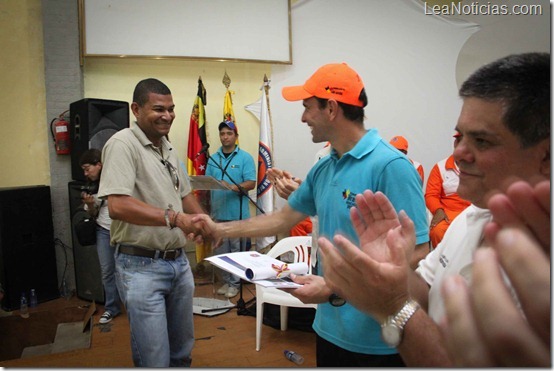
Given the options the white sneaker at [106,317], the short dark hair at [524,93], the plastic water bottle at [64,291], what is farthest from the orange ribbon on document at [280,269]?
the plastic water bottle at [64,291]

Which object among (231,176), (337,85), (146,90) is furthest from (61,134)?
(337,85)

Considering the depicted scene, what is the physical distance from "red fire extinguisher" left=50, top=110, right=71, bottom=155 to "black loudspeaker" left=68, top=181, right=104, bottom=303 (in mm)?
333

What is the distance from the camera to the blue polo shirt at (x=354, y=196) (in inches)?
43.7

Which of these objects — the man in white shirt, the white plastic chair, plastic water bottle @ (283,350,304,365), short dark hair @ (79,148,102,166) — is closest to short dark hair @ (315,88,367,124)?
the man in white shirt

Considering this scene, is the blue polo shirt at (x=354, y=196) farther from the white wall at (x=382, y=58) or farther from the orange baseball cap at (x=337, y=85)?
the white wall at (x=382, y=58)

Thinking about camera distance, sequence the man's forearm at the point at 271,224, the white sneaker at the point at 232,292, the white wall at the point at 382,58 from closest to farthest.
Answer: the man's forearm at the point at 271,224 → the white sneaker at the point at 232,292 → the white wall at the point at 382,58

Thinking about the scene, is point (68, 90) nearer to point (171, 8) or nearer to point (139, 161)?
point (171, 8)

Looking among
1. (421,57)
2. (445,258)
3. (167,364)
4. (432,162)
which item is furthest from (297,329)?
(421,57)

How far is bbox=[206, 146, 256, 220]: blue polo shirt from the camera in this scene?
125 inches

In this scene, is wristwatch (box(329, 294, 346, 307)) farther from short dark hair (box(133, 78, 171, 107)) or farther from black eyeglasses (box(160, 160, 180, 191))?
short dark hair (box(133, 78, 171, 107))

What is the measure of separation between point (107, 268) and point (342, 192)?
2.14m

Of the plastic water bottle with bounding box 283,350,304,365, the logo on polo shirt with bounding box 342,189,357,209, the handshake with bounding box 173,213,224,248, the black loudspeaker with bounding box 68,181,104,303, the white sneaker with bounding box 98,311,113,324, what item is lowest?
the plastic water bottle with bounding box 283,350,304,365

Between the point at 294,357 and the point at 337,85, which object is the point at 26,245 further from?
the point at 337,85

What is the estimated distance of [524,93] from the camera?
24.2 inches
